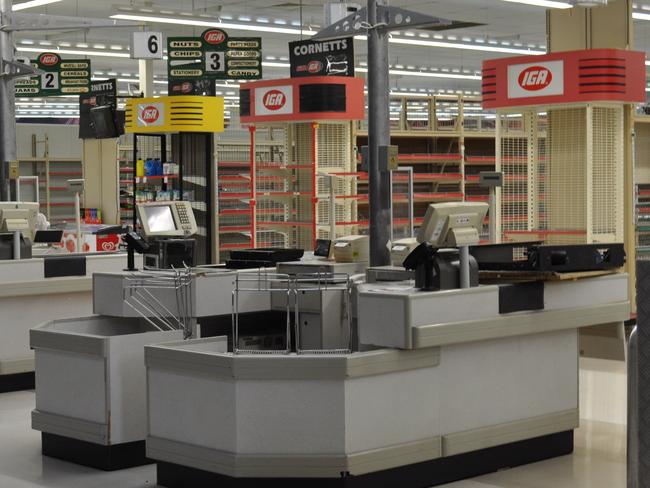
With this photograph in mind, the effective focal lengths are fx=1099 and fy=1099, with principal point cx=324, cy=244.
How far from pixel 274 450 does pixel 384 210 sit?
3.16m

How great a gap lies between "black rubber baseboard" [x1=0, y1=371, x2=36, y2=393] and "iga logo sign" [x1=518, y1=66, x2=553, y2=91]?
16.7 ft

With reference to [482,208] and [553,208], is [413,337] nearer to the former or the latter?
[482,208]

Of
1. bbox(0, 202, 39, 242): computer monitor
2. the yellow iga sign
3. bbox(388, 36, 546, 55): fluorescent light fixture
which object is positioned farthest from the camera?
bbox(388, 36, 546, 55): fluorescent light fixture

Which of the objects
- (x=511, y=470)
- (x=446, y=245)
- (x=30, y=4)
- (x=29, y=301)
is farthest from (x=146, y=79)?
(x=511, y=470)

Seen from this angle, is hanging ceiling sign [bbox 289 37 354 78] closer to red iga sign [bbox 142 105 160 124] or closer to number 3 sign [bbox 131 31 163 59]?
number 3 sign [bbox 131 31 163 59]

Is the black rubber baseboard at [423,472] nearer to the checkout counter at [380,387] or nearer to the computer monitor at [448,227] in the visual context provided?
the checkout counter at [380,387]

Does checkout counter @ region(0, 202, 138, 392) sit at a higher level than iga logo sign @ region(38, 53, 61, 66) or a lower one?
lower

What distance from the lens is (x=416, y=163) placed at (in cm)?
1480

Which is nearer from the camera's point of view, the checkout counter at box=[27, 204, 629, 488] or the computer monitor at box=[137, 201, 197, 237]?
the checkout counter at box=[27, 204, 629, 488]

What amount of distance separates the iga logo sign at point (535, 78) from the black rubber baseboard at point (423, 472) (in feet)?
15.1

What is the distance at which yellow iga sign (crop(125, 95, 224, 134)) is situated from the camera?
A: 549 inches

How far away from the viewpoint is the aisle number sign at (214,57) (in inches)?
606

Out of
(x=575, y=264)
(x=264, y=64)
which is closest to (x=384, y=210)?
(x=575, y=264)

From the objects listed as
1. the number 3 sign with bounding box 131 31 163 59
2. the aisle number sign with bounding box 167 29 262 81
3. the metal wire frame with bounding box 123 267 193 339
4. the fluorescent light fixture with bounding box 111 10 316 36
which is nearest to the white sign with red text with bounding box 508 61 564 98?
the metal wire frame with bounding box 123 267 193 339
